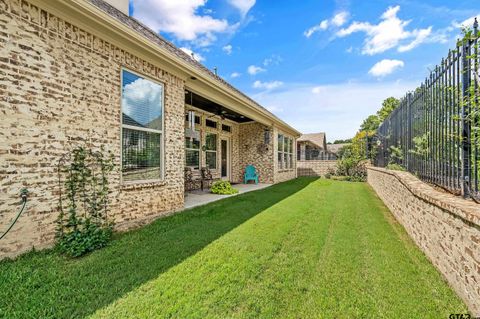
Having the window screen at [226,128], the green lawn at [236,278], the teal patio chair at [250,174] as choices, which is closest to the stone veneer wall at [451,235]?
the green lawn at [236,278]

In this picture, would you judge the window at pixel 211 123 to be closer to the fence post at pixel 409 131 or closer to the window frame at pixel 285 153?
the window frame at pixel 285 153

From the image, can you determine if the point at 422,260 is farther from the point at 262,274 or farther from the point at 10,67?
the point at 10,67

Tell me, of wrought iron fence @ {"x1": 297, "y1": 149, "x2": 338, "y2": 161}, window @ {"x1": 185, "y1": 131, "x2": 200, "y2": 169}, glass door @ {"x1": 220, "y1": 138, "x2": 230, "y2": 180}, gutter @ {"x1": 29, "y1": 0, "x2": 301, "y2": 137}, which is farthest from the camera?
wrought iron fence @ {"x1": 297, "y1": 149, "x2": 338, "y2": 161}

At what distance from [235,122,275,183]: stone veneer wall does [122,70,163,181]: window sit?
7844 millimetres

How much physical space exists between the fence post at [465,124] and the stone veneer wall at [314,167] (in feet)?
49.8

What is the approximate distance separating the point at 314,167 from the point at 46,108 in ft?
58.4

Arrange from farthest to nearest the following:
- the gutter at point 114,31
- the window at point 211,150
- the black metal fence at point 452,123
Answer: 1. the window at point 211,150
2. the gutter at point 114,31
3. the black metal fence at point 452,123

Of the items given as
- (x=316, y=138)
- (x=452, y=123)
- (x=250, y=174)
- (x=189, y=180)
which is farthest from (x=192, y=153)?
(x=316, y=138)

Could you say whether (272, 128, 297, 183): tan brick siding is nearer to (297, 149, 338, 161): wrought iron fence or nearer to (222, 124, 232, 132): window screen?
(222, 124, 232, 132): window screen

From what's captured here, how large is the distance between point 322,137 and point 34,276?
1337 inches

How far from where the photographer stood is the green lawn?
7.16 ft

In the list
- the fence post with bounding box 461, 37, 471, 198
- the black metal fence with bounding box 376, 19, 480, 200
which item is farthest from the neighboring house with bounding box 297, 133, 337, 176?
the fence post with bounding box 461, 37, 471, 198

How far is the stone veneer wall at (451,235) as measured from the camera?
2.06 meters

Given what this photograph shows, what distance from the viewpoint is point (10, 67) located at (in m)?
3.07
